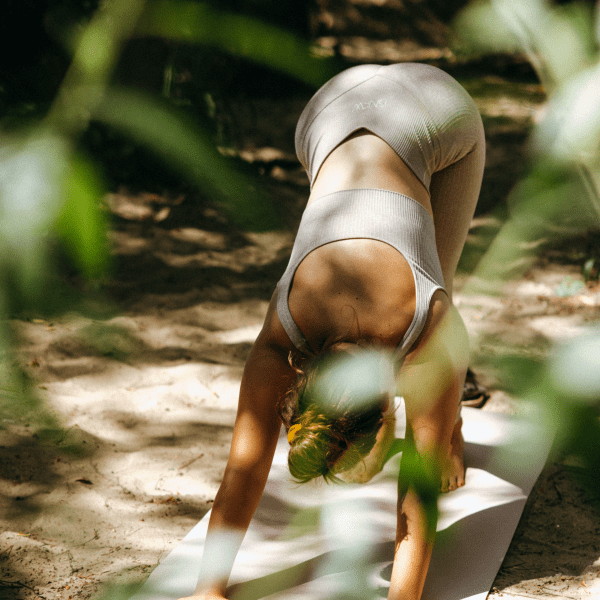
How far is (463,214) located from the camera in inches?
85.5

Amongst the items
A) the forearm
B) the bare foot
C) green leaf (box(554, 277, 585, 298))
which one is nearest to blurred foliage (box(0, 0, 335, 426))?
the forearm

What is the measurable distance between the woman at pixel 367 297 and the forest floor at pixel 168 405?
135 millimetres

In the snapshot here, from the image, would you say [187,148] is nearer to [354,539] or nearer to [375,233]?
[375,233]

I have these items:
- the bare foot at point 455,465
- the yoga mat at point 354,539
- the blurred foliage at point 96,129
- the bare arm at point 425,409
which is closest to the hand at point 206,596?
the yoga mat at point 354,539

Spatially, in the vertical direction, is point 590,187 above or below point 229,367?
above

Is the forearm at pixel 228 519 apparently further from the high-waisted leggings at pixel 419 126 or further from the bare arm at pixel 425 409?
the high-waisted leggings at pixel 419 126

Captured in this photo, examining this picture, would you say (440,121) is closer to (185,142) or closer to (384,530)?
(384,530)

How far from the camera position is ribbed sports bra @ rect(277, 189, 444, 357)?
175cm

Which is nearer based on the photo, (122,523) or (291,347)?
(291,347)

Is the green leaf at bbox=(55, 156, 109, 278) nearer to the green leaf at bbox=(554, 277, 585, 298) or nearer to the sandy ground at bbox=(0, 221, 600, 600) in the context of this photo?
the sandy ground at bbox=(0, 221, 600, 600)

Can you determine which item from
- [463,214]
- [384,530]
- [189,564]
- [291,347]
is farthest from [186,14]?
[384,530]

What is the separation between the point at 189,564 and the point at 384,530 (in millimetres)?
683

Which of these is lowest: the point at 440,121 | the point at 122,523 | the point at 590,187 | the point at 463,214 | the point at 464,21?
the point at 122,523

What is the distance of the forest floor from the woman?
14 centimetres
